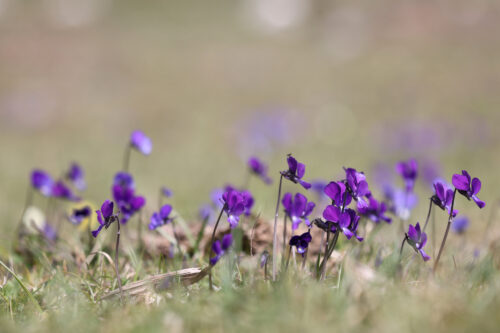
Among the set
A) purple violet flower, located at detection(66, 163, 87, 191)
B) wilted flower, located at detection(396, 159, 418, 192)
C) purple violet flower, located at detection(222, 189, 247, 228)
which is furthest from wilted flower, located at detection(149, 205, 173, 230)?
wilted flower, located at detection(396, 159, 418, 192)

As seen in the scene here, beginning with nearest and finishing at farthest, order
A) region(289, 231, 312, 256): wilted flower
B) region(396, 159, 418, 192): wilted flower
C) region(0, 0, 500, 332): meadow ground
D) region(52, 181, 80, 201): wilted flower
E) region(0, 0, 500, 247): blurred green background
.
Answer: region(0, 0, 500, 332): meadow ground
region(289, 231, 312, 256): wilted flower
region(396, 159, 418, 192): wilted flower
region(52, 181, 80, 201): wilted flower
region(0, 0, 500, 247): blurred green background

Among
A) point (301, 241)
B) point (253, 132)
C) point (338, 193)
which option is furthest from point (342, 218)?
point (253, 132)

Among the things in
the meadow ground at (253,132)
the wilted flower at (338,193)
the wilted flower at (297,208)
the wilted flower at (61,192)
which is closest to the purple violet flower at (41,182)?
the wilted flower at (61,192)

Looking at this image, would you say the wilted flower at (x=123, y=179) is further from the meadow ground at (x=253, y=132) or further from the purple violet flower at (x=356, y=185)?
the purple violet flower at (x=356, y=185)

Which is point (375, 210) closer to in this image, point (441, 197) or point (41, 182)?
point (441, 197)

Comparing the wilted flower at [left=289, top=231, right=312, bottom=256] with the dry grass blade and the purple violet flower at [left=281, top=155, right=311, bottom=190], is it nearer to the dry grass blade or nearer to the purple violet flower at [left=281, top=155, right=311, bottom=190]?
the purple violet flower at [left=281, top=155, right=311, bottom=190]
